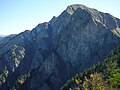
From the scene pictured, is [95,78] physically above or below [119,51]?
above

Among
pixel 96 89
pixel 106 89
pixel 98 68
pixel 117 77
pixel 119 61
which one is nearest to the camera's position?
pixel 96 89

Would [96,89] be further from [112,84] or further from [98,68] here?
[98,68]

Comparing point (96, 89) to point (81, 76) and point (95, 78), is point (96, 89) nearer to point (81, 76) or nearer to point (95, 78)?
point (95, 78)

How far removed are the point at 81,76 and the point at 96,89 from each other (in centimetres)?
13336

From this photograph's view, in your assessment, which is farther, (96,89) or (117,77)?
(117,77)

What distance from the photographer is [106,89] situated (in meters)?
67.9

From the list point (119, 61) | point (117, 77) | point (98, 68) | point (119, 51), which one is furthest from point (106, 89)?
point (119, 51)

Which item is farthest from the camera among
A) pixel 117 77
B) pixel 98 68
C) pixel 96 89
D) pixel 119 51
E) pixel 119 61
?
pixel 119 51

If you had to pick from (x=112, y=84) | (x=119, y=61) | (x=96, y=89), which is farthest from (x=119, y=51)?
(x=96, y=89)

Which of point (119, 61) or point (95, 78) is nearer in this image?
point (95, 78)

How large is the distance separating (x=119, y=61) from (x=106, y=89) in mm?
99335

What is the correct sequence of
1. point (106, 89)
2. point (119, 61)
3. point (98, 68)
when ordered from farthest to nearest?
point (98, 68) < point (119, 61) < point (106, 89)

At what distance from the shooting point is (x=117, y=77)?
72.8 m

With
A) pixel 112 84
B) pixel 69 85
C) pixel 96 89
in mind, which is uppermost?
pixel 96 89
